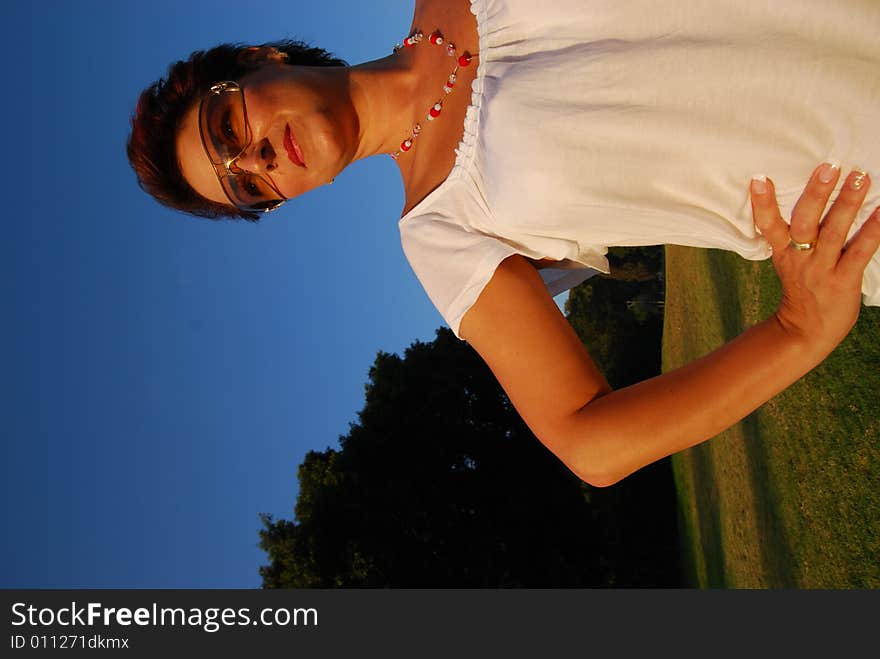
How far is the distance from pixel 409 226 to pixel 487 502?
698 inches

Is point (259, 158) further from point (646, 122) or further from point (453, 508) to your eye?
point (453, 508)

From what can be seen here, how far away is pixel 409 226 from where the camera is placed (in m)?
2.66

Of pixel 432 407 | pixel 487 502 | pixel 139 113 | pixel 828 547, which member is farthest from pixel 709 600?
pixel 432 407

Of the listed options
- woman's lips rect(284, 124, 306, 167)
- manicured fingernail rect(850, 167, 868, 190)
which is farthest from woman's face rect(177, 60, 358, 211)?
manicured fingernail rect(850, 167, 868, 190)

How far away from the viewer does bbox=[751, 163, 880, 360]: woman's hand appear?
6.37 ft

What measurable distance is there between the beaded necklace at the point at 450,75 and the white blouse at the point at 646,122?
0.65 feet

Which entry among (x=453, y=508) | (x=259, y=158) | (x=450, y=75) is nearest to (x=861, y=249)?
(x=450, y=75)

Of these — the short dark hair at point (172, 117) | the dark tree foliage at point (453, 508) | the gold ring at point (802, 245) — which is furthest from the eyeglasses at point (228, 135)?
the dark tree foliage at point (453, 508)

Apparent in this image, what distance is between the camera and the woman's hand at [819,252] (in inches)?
76.4

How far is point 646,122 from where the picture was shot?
2043mm

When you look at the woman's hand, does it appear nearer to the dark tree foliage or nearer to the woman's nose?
the woman's nose

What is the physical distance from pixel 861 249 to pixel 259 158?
2.26 metres

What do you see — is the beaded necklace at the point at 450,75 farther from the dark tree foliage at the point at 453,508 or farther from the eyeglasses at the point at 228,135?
the dark tree foliage at the point at 453,508

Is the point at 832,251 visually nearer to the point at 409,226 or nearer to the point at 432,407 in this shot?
the point at 409,226
